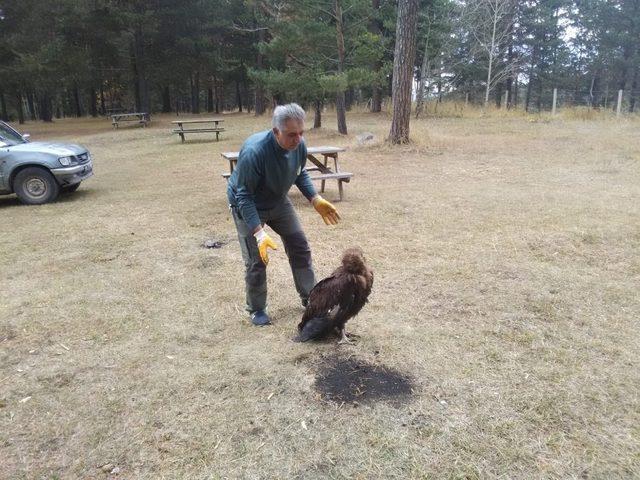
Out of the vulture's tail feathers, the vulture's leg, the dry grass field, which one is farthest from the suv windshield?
the vulture's leg

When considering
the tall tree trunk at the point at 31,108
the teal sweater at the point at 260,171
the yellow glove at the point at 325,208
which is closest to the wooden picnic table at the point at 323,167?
the yellow glove at the point at 325,208

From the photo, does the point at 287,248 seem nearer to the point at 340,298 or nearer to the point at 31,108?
the point at 340,298

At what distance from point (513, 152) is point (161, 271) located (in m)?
9.67

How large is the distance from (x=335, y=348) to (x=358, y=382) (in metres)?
0.41

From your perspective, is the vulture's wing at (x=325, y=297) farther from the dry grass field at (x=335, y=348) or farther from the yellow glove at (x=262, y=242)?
the yellow glove at (x=262, y=242)

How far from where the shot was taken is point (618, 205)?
6664 millimetres

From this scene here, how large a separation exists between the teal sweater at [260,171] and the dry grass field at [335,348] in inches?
39.5

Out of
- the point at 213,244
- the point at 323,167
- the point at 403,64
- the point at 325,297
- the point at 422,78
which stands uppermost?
the point at 422,78

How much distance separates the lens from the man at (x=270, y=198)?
9.78 feet

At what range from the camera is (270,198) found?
3303mm

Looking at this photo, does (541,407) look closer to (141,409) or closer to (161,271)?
(141,409)

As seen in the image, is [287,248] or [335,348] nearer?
[335,348]

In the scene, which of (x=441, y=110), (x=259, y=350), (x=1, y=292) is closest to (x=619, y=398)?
(x=259, y=350)

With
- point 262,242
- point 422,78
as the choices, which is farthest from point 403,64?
point 422,78
